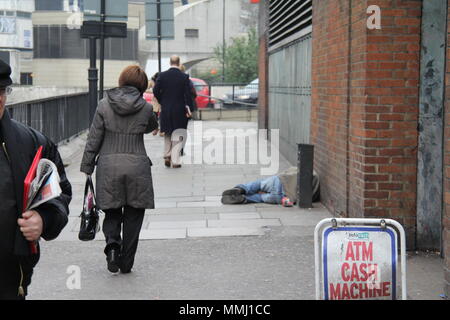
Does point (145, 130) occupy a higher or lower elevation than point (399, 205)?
higher

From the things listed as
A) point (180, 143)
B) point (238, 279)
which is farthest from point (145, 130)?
point (180, 143)

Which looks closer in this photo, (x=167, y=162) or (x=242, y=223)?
(x=242, y=223)

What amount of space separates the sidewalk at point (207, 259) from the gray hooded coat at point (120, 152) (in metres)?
A: 0.66

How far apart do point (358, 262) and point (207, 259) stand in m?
3.21

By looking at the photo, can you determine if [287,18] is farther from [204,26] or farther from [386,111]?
[204,26]

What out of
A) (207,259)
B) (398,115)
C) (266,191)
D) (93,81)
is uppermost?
(93,81)

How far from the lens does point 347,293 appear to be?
159 inches

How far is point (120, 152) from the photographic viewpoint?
6.65 meters

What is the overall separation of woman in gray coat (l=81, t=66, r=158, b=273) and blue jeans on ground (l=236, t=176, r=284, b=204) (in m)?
3.45

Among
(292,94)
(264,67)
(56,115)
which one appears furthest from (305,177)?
(264,67)

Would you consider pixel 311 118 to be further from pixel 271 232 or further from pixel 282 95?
pixel 282 95

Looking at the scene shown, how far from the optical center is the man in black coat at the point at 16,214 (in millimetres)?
3186

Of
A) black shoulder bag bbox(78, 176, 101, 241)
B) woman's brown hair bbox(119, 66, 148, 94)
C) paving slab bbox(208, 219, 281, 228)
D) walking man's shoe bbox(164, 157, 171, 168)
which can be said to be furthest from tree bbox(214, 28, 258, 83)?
black shoulder bag bbox(78, 176, 101, 241)

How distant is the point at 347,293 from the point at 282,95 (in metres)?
12.0
